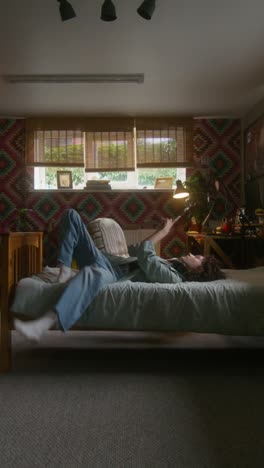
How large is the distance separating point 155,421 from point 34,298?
97 cm

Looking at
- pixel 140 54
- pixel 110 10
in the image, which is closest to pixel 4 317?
pixel 110 10

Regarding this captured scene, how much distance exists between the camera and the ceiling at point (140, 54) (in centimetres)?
321

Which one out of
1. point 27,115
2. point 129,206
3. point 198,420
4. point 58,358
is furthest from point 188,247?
point 198,420

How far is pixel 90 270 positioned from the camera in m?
2.29

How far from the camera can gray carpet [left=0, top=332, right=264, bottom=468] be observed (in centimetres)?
140

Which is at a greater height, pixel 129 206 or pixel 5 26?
pixel 5 26

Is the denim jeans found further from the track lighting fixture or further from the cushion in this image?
the track lighting fixture

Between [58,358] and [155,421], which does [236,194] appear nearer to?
[58,358]

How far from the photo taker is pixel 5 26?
3381mm

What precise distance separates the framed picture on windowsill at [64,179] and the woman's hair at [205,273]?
11.5 feet

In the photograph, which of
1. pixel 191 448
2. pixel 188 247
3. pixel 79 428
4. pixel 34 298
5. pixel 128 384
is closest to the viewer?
pixel 191 448

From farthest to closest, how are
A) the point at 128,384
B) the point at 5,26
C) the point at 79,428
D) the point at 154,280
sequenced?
1. the point at 5,26
2. the point at 154,280
3. the point at 128,384
4. the point at 79,428

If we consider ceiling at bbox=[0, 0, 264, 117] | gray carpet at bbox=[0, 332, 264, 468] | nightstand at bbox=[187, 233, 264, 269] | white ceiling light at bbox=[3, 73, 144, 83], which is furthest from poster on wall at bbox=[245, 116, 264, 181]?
gray carpet at bbox=[0, 332, 264, 468]

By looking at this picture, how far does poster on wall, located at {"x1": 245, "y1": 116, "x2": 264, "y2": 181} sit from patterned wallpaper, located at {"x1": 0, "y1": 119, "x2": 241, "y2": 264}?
1.10ft
